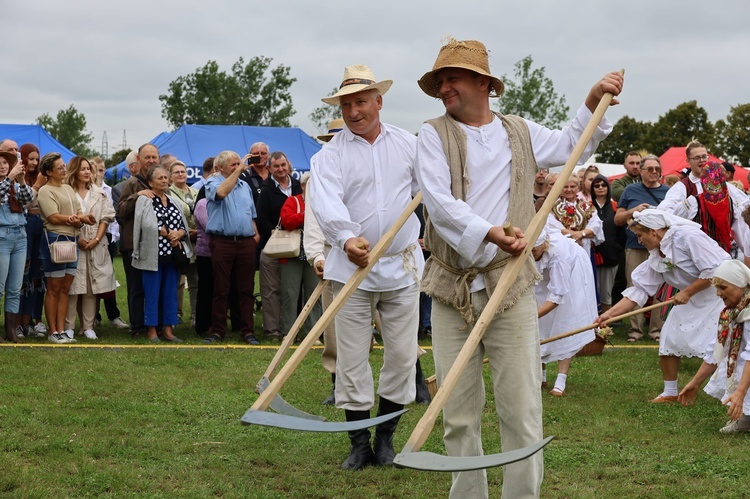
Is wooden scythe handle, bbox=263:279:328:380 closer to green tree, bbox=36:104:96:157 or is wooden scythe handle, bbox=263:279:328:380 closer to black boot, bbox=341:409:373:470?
black boot, bbox=341:409:373:470

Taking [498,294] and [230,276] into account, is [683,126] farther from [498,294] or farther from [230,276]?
[498,294]

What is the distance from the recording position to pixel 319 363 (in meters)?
9.98

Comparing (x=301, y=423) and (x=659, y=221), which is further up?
(x=659, y=221)

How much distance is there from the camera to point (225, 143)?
23.8m

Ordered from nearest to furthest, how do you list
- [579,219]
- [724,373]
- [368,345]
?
[368,345] → [724,373] → [579,219]

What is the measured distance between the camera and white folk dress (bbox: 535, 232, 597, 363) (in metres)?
8.56

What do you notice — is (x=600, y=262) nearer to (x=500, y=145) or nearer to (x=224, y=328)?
(x=224, y=328)

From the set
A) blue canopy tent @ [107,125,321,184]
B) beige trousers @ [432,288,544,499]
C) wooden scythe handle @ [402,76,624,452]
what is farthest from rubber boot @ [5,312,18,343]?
blue canopy tent @ [107,125,321,184]

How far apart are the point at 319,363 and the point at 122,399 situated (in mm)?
2776

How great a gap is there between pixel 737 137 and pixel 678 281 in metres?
48.1

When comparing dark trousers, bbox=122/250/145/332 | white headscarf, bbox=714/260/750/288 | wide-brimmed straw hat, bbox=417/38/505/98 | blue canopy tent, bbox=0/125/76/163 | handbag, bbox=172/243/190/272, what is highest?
blue canopy tent, bbox=0/125/76/163

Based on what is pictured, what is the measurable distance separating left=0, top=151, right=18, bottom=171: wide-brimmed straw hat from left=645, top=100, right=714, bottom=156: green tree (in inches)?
1916

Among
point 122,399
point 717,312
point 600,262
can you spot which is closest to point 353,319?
point 122,399

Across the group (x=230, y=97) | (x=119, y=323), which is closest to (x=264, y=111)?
(x=230, y=97)
